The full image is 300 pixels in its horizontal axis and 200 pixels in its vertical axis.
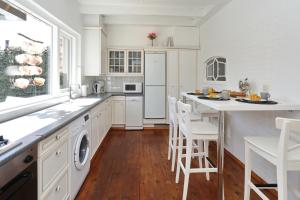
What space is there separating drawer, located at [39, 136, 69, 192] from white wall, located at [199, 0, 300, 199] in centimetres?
190

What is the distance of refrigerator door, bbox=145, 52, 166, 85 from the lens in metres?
5.65

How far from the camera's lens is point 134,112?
563 centimetres

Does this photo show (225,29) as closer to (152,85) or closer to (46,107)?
(152,85)

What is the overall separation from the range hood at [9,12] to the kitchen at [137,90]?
0.05 feet

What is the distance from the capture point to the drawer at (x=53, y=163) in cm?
160

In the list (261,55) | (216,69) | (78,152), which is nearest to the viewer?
(78,152)

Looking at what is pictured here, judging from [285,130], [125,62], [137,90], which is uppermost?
[125,62]

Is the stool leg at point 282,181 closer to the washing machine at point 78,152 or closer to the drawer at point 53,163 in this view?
the drawer at point 53,163

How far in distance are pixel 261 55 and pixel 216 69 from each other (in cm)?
166

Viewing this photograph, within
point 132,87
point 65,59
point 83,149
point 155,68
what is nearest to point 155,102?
point 132,87

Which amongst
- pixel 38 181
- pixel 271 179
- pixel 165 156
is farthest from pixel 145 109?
pixel 38 181

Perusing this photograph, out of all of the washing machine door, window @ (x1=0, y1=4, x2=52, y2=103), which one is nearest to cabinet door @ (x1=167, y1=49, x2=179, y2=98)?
window @ (x1=0, y1=4, x2=52, y2=103)

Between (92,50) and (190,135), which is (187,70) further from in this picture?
(190,135)

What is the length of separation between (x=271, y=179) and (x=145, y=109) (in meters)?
3.48
